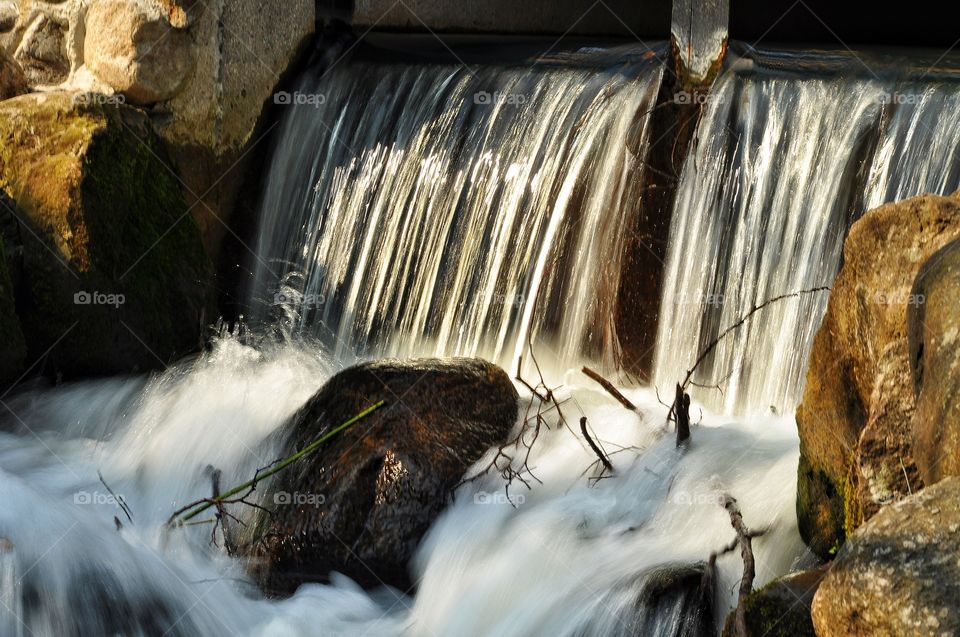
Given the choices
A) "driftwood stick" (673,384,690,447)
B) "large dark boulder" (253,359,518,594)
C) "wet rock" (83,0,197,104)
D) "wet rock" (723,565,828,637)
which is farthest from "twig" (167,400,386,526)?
"wet rock" (83,0,197,104)

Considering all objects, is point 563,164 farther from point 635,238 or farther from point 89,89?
point 89,89

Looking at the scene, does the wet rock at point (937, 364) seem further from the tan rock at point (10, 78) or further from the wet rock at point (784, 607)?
the tan rock at point (10, 78)

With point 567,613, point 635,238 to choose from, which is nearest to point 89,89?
point 635,238

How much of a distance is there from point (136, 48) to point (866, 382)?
440cm

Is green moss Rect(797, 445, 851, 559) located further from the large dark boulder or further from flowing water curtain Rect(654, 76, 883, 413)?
flowing water curtain Rect(654, 76, 883, 413)

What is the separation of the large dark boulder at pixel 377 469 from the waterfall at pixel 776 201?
3.48 ft

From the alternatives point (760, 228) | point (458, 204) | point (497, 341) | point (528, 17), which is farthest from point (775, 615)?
point (528, 17)

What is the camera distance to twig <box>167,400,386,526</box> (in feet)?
15.4

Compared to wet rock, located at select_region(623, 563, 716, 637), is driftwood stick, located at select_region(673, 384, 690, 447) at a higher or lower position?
higher

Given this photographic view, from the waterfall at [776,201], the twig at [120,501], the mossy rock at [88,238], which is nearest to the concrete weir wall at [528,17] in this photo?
the mossy rock at [88,238]

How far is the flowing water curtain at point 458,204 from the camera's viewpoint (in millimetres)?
5988

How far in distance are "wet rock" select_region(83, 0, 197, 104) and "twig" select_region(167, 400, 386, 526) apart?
2518 millimetres

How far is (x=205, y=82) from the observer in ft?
22.4

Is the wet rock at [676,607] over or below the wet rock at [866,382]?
below
